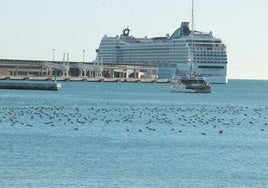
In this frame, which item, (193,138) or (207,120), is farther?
(207,120)

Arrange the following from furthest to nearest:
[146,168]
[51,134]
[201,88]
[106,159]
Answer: [201,88] → [51,134] → [106,159] → [146,168]

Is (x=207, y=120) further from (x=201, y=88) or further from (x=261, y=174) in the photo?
(x=201, y=88)

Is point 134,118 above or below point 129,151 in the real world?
below

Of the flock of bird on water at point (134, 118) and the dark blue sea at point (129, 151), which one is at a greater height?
the dark blue sea at point (129, 151)

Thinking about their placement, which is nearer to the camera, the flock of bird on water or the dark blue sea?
the dark blue sea

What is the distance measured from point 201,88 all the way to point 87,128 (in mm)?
76409

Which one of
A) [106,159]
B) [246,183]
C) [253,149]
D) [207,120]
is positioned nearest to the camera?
[246,183]

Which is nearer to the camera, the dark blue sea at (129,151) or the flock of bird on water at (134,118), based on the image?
the dark blue sea at (129,151)

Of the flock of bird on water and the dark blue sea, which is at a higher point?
the dark blue sea

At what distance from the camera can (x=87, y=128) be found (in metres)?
62.3

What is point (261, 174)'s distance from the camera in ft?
132

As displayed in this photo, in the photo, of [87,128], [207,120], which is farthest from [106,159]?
[207,120]

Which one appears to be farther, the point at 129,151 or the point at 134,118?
the point at 134,118

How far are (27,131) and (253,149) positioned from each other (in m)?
14.2
